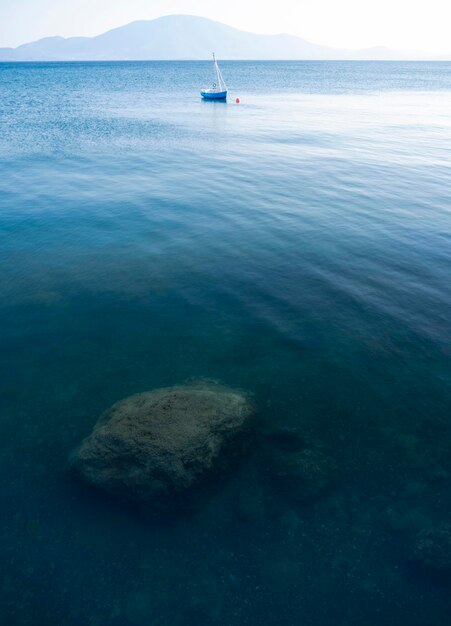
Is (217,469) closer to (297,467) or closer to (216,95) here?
(297,467)

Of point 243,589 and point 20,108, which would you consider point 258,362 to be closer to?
point 243,589

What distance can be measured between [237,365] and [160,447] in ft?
20.2

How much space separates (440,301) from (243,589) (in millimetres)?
18226

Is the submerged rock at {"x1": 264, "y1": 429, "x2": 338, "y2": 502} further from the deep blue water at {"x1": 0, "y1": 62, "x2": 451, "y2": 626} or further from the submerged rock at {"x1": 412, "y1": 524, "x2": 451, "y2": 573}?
the submerged rock at {"x1": 412, "y1": 524, "x2": 451, "y2": 573}

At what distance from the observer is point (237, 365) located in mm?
18109

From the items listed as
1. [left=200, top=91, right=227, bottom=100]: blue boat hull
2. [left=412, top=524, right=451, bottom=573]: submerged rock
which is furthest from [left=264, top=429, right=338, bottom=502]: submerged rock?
[left=200, top=91, right=227, bottom=100]: blue boat hull

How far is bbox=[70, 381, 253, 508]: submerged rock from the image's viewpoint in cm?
1255

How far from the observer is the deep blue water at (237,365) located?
10.9 metres

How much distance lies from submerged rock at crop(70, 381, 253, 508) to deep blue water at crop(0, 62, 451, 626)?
73 cm

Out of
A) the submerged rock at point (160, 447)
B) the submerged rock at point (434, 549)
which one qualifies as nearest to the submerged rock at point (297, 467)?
the submerged rock at point (160, 447)

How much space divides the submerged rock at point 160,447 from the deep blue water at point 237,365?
73cm

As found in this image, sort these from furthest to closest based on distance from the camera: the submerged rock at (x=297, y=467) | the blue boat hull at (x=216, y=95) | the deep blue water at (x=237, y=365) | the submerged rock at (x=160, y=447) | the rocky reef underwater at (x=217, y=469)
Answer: the blue boat hull at (x=216, y=95) < the submerged rock at (x=297, y=467) < the submerged rock at (x=160, y=447) < the rocky reef underwater at (x=217, y=469) < the deep blue water at (x=237, y=365)

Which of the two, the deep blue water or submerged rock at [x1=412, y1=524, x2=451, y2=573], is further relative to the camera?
submerged rock at [x1=412, y1=524, x2=451, y2=573]

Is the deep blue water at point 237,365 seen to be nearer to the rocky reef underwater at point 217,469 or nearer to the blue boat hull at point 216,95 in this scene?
the rocky reef underwater at point 217,469
